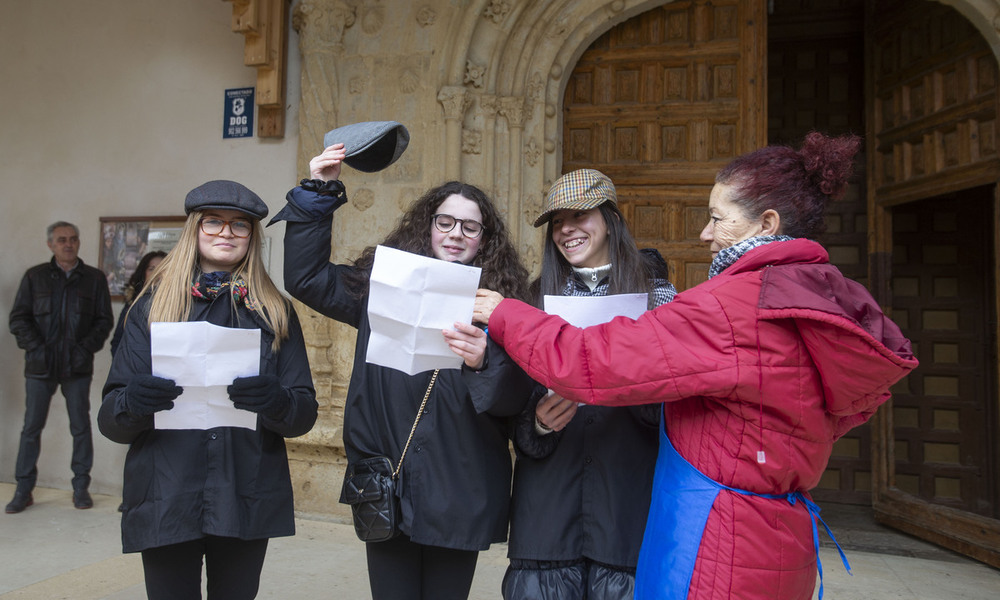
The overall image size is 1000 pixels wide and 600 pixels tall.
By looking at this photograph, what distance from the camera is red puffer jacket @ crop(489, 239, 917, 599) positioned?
137cm

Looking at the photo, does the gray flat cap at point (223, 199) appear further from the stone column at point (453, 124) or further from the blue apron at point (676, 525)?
the stone column at point (453, 124)

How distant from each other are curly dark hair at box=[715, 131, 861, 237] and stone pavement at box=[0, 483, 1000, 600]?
263cm

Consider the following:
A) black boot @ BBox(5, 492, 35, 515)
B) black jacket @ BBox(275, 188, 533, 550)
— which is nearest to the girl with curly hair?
black jacket @ BBox(275, 188, 533, 550)

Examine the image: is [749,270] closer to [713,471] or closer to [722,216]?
[722,216]

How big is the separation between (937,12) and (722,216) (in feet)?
14.0

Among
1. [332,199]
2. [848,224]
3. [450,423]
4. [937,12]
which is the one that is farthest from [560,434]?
[848,224]

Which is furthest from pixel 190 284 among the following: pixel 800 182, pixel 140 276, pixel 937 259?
pixel 937 259

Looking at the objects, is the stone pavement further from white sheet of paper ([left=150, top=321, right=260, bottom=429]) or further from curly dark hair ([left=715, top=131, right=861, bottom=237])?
curly dark hair ([left=715, top=131, right=861, bottom=237])

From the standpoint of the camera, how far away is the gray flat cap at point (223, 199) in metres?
2.05

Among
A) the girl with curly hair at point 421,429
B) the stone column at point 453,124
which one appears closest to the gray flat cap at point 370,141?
the girl with curly hair at point 421,429

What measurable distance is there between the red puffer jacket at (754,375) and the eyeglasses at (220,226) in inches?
42.6

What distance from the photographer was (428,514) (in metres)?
1.83

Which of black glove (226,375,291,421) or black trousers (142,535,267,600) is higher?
black glove (226,375,291,421)

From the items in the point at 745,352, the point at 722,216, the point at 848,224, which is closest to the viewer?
the point at 745,352
